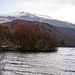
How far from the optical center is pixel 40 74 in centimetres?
3684

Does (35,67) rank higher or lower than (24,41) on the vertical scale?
higher

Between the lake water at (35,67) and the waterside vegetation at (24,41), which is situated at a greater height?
the lake water at (35,67)

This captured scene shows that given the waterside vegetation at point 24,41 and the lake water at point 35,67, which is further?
the waterside vegetation at point 24,41

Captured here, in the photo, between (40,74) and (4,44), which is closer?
(40,74)

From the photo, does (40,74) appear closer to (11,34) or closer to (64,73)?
(64,73)

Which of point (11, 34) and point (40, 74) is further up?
point (40, 74)

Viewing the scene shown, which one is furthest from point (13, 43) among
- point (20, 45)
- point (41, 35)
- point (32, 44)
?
point (41, 35)

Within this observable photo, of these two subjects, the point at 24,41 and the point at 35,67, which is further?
the point at 24,41

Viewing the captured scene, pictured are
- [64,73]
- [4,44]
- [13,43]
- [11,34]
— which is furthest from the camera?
[11,34]

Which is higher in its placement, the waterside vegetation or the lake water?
the lake water

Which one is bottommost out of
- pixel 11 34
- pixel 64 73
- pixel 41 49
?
pixel 41 49

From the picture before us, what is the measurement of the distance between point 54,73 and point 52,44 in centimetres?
7456

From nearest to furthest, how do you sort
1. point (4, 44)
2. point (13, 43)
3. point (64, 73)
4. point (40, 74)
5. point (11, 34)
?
1. point (40, 74)
2. point (64, 73)
3. point (4, 44)
4. point (13, 43)
5. point (11, 34)

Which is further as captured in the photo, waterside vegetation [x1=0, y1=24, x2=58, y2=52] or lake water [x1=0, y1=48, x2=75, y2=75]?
waterside vegetation [x1=0, y1=24, x2=58, y2=52]
